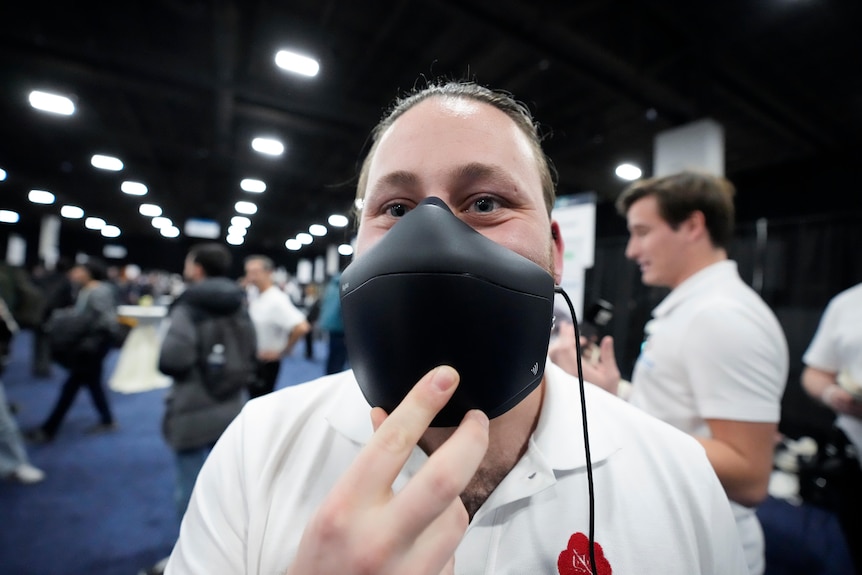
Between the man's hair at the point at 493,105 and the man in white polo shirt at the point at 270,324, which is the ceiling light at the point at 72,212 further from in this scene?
the man in white polo shirt at the point at 270,324

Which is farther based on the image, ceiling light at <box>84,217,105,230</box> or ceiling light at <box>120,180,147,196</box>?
ceiling light at <box>120,180,147,196</box>

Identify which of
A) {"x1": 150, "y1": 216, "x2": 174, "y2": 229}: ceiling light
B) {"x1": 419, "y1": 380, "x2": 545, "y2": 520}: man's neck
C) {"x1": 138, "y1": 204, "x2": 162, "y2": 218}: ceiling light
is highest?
{"x1": 138, "y1": 204, "x2": 162, "y2": 218}: ceiling light

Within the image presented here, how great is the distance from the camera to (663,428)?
2.73 ft

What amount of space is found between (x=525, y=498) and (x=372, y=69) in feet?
16.6

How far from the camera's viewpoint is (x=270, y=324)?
2961mm

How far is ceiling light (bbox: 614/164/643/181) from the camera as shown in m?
7.43

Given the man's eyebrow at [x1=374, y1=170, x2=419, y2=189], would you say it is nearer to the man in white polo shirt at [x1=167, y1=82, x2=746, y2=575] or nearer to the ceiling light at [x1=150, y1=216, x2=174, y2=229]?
the man in white polo shirt at [x1=167, y1=82, x2=746, y2=575]

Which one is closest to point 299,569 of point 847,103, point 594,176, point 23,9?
point 23,9

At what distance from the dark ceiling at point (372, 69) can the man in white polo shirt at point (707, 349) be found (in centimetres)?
139

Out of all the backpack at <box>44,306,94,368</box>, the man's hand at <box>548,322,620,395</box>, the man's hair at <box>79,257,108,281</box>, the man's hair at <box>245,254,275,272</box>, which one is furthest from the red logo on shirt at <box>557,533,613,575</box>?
the man's hair at <box>79,257,108,281</box>

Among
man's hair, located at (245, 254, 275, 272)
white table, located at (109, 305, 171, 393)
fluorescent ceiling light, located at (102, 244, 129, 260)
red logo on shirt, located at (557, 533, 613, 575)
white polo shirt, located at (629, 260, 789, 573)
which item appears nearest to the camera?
red logo on shirt, located at (557, 533, 613, 575)

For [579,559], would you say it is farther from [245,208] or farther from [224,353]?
[224,353]

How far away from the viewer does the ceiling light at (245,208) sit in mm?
1832

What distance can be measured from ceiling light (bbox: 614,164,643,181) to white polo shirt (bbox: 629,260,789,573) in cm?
716
